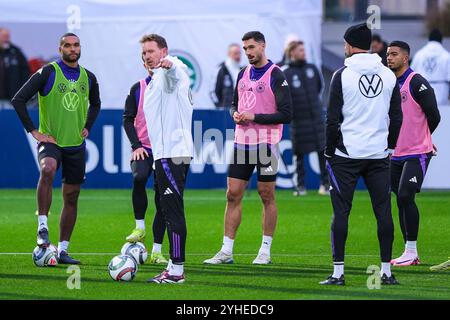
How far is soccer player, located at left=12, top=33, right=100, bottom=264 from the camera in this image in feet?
40.2

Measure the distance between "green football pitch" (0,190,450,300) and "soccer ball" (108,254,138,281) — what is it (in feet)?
0.26

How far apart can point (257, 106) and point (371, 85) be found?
2.19 meters

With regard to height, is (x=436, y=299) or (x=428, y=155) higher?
(x=428, y=155)

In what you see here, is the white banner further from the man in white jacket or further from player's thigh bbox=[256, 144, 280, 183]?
player's thigh bbox=[256, 144, 280, 183]

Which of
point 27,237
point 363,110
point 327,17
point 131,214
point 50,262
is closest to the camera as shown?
point 363,110

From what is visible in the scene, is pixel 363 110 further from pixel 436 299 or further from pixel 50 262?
pixel 50 262

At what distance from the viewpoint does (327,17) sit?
102 ft

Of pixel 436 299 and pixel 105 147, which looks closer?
pixel 436 299

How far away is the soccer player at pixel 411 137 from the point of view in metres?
12.2

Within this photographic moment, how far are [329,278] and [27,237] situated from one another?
201 inches

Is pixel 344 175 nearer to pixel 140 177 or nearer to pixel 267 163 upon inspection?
pixel 267 163

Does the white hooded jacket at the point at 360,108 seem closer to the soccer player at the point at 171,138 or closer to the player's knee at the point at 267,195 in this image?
the soccer player at the point at 171,138

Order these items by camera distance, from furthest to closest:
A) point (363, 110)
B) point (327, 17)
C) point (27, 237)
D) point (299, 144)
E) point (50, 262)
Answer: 1. point (327, 17)
2. point (299, 144)
3. point (27, 237)
4. point (50, 262)
5. point (363, 110)

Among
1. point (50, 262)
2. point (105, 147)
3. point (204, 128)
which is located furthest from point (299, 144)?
point (50, 262)
